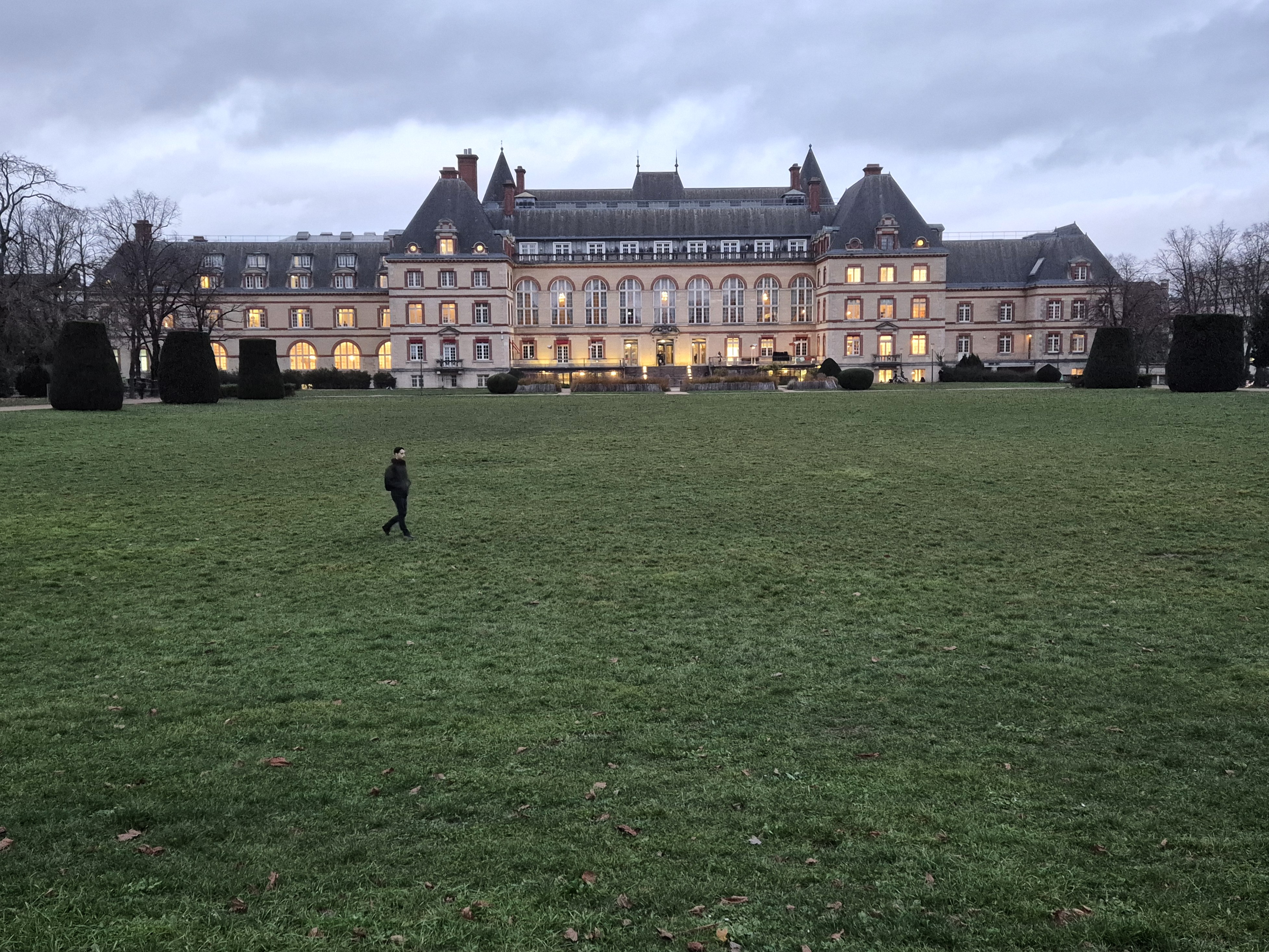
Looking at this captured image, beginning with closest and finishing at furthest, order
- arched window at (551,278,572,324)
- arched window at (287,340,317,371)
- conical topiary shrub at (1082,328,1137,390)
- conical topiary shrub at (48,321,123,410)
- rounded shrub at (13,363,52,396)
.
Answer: conical topiary shrub at (48,321,123,410), conical topiary shrub at (1082,328,1137,390), rounded shrub at (13,363,52,396), arched window at (551,278,572,324), arched window at (287,340,317,371)

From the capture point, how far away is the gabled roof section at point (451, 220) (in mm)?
75938

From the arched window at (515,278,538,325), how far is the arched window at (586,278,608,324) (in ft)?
15.0

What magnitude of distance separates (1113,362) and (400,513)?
1528 inches

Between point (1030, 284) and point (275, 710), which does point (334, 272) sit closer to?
point (1030, 284)

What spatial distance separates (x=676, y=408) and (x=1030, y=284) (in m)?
56.6

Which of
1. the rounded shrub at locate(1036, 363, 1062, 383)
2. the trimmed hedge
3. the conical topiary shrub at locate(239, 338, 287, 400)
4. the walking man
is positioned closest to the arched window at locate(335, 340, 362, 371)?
the conical topiary shrub at locate(239, 338, 287, 400)

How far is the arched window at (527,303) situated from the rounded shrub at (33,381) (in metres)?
41.7

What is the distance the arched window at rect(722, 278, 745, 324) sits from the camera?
82.9m

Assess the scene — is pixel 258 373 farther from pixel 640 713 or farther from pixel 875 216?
pixel 875 216

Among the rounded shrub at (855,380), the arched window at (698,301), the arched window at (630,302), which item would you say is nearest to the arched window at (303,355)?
the arched window at (630,302)

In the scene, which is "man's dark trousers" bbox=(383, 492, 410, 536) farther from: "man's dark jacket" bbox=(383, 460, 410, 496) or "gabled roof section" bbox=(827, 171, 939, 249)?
"gabled roof section" bbox=(827, 171, 939, 249)

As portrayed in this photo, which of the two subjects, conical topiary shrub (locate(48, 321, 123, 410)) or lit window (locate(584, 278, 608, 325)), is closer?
conical topiary shrub (locate(48, 321, 123, 410))

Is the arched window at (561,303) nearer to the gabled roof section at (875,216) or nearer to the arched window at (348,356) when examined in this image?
the arched window at (348,356)

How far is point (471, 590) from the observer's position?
516 inches
